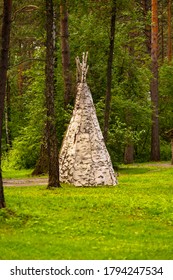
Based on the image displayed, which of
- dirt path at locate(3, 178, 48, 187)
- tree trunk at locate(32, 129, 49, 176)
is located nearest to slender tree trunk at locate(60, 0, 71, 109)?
tree trunk at locate(32, 129, 49, 176)

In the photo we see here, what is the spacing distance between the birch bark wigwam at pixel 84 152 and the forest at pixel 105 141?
58 centimetres

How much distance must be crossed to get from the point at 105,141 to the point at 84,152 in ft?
15.4

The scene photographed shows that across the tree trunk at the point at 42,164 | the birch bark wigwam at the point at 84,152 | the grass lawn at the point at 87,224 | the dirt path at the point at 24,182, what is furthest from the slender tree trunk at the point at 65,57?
the grass lawn at the point at 87,224

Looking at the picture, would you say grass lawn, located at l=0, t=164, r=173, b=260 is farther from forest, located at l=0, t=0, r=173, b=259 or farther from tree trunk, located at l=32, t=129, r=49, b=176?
tree trunk, located at l=32, t=129, r=49, b=176

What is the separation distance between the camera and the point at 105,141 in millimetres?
29156

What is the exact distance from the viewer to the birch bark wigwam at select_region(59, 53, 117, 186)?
24.4 metres

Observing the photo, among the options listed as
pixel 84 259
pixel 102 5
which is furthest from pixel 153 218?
pixel 102 5

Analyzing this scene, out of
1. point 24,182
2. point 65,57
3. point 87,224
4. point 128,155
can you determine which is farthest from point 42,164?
point 87,224

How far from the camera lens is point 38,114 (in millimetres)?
33719

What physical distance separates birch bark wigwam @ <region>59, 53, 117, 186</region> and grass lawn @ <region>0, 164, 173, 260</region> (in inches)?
63.2

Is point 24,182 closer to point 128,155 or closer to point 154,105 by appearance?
point 128,155

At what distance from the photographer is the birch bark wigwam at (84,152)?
24406 millimetres
